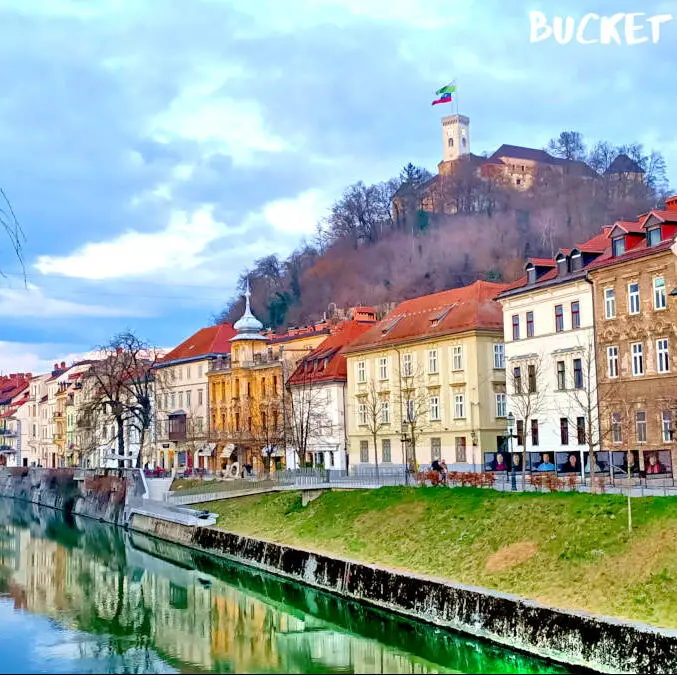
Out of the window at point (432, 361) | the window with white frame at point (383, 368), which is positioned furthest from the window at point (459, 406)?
the window with white frame at point (383, 368)

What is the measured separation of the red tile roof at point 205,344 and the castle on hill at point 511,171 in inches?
2083

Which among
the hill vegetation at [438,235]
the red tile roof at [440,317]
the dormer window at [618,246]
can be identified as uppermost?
the hill vegetation at [438,235]

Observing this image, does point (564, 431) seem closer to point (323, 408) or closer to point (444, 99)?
point (323, 408)

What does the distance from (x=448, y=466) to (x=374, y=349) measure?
10.4 m

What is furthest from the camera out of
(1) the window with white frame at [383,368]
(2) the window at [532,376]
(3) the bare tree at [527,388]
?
(1) the window with white frame at [383,368]

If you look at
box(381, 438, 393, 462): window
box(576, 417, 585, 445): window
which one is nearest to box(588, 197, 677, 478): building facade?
box(576, 417, 585, 445): window

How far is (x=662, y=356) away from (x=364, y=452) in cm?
2694

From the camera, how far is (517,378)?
5400 centimetres

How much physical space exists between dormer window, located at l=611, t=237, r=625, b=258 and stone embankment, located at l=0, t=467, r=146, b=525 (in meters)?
35.5

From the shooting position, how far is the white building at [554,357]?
162 feet

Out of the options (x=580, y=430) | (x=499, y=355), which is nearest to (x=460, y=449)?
(x=499, y=355)

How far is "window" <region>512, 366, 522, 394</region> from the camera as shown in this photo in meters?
53.2

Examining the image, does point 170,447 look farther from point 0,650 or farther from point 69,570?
point 0,650

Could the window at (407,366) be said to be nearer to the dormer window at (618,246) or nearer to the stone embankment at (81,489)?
the dormer window at (618,246)
